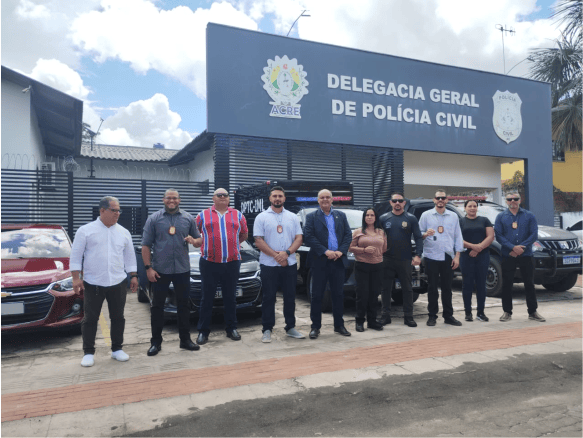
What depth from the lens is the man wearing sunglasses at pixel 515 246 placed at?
6.48m

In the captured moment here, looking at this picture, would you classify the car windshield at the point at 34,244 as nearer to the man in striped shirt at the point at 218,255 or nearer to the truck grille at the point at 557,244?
the man in striped shirt at the point at 218,255

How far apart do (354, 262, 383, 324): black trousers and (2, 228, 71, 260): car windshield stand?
12.9 ft

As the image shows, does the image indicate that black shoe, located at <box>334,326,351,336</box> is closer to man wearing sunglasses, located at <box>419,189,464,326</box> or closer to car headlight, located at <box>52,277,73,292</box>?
man wearing sunglasses, located at <box>419,189,464,326</box>

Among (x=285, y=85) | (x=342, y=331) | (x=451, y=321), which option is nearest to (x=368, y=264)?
(x=342, y=331)

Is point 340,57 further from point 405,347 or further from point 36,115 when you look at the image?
point 405,347

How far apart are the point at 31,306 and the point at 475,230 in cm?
586

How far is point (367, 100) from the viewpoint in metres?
13.6

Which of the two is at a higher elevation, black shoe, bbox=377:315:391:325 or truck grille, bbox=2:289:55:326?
truck grille, bbox=2:289:55:326

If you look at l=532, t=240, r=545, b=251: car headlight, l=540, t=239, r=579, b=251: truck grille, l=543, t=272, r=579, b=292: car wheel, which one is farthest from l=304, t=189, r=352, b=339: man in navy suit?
l=543, t=272, r=579, b=292: car wheel

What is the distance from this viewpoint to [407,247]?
6.20 metres

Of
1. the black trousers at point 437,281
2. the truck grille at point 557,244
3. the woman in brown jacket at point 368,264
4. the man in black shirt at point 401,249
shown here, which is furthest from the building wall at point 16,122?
the truck grille at point 557,244

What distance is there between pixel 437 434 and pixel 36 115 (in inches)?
559

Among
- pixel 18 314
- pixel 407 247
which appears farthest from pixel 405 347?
pixel 18 314

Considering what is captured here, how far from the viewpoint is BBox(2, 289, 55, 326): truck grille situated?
5.11 m
